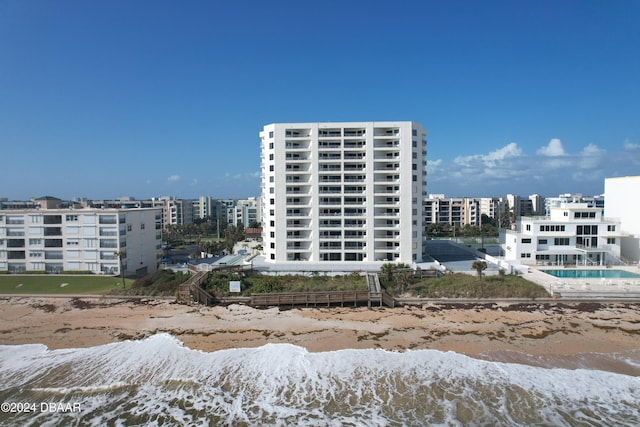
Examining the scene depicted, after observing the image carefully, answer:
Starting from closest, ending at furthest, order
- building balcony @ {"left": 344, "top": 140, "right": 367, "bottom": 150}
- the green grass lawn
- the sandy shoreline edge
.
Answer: the sandy shoreline edge → the green grass lawn → building balcony @ {"left": 344, "top": 140, "right": 367, "bottom": 150}

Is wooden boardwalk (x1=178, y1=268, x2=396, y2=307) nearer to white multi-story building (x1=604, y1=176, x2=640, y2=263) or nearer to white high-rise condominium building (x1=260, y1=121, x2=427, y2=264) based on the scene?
white high-rise condominium building (x1=260, y1=121, x2=427, y2=264)

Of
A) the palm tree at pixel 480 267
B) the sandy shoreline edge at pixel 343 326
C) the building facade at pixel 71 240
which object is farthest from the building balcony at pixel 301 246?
the palm tree at pixel 480 267

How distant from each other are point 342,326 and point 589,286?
→ 2546cm

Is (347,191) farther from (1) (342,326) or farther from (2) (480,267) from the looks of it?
(1) (342,326)

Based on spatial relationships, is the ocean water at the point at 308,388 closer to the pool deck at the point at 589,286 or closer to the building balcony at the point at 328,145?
the pool deck at the point at 589,286

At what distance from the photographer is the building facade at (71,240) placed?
1836 inches

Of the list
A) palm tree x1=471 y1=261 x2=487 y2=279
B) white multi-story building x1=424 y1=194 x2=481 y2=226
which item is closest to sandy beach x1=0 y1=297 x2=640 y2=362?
palm tree x1=471 y1=261 x2=487 y2=279

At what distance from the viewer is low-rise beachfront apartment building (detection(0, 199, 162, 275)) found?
153 feet

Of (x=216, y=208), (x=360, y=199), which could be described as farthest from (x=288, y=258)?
(x=216, y=208)

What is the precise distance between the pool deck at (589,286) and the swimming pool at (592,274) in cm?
198

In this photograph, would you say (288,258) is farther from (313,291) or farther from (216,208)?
(216,208)

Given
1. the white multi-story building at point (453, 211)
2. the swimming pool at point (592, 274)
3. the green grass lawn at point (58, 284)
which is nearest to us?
the green grass lawn at point (58, 284)

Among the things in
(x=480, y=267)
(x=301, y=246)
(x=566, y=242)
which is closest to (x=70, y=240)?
(x=301, y=246)

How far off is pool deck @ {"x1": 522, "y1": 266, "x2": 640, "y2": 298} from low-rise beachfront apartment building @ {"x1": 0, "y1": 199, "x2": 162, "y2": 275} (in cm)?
4639
